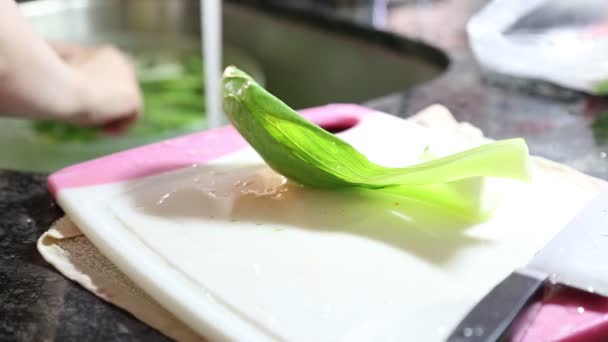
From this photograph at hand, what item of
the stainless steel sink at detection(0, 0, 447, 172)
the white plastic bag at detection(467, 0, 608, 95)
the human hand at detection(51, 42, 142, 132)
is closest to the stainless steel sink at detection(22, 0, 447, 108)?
the stainless steel sink at detection(0, 0, 447, 172)

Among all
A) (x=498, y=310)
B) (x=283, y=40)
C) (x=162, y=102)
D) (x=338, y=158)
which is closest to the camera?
(x=498, y=310)

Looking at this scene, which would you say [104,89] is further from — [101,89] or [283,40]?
[283,40]

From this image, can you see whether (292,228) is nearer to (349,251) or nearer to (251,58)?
(349,251)

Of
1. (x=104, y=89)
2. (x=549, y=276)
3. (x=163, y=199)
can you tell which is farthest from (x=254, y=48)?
(x=549, y=276)

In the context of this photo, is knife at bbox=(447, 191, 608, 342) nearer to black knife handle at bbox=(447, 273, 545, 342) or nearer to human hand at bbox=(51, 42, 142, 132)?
Result: black knife handle at bbox=(447, 273, 545, 342)

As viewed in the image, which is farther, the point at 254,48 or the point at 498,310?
the point at 254,48

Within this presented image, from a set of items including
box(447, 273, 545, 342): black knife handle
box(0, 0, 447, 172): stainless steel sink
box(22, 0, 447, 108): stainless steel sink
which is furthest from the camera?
box(22, 0, 447, 108): stainless steel sink
